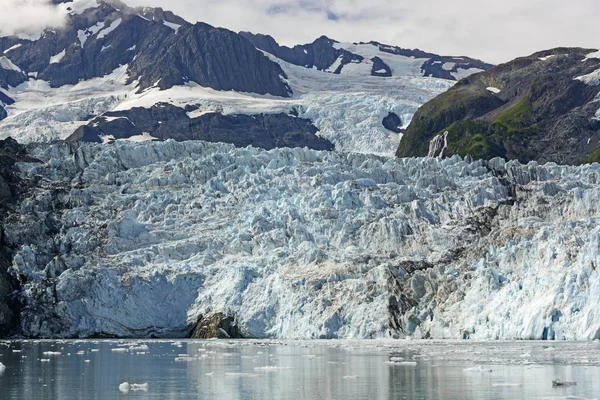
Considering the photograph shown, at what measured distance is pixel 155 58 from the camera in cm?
17738

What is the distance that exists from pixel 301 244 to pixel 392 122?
2972 inches

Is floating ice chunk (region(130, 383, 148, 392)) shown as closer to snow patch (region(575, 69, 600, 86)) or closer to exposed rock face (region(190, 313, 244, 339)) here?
exposed rock face (region(190, 313, 244, 339))

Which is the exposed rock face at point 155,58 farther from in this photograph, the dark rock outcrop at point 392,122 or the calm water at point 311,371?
the calm water at point 311,371

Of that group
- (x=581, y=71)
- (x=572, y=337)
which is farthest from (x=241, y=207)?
(x=581, y=71)

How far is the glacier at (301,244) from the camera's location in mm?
57719

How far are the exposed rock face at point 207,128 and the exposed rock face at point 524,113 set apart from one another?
17387 millimetres

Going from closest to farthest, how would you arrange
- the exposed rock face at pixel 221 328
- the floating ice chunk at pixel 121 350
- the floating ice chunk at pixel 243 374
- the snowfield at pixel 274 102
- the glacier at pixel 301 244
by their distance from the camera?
1. the floating ice chunk at pixel 243 374
2. the floating ice chunk at pixel 121 350
3. the glacier at pixel 301 244
4. the exposed rock face at pixel 221 328
5. the snowfield at pixel 274 102

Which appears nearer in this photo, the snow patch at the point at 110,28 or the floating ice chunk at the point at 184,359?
the floating ice chunk at the point at 184,359

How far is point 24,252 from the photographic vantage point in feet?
226

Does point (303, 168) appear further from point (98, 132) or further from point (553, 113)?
point (98, 132)

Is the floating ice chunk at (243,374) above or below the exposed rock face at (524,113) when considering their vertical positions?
below

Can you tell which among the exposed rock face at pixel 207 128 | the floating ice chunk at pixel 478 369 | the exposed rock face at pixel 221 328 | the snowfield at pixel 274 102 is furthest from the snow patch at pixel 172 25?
the floating ice chunk at pixel 478 369

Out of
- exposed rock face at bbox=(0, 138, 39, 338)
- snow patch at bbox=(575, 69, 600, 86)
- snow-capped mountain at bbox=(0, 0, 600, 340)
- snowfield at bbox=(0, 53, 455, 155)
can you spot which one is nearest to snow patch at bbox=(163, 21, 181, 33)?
snowfield at bbox=(0, 53, 455, 155)

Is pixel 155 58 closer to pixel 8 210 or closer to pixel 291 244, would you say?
pixel 8 210
